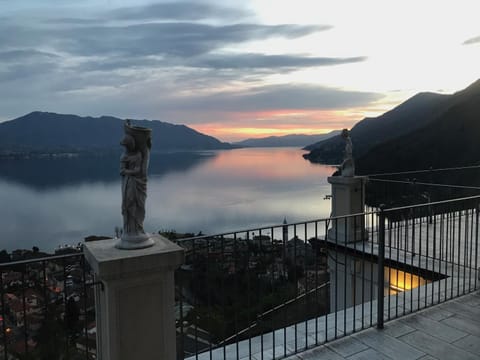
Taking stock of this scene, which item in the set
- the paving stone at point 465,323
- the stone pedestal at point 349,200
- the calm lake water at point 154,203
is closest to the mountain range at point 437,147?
the calm lake water at point 154,203

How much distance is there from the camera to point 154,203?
43531 millimetres

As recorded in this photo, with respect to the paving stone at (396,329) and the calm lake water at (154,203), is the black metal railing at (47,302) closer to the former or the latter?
the paving stone at (396,329)

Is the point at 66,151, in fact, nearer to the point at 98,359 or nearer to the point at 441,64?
the point at 441,64

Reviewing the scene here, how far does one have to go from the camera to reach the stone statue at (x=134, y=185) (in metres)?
2.13

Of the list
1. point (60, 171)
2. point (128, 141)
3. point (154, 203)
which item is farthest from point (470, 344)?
point (60, 171)

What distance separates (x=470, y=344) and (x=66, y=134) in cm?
11758

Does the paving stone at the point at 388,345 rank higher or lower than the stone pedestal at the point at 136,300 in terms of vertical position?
lower

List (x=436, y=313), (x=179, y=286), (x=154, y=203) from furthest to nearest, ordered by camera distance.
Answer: (x=154, y=203), (x=436, y=313), (x=179, y=286)

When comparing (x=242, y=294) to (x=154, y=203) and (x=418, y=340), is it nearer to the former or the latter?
(x=418, y=340)

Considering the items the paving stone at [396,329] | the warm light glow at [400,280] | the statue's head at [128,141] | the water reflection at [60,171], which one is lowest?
the water reflection at [60,171]

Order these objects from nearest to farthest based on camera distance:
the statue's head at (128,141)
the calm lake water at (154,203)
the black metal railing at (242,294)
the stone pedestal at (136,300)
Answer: the stone pedestal at (136,300) < the statue's head at (128,141) < the black metal railing at (242,294) < the calm lake water at (154,203)

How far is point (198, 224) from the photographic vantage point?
114 feet

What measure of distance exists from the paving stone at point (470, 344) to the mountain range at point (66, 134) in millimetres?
92275

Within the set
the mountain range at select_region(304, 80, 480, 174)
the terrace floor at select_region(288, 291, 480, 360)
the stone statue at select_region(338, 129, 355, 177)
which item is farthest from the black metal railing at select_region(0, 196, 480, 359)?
the mountain range at select_region(304, 80, 480, 174)
